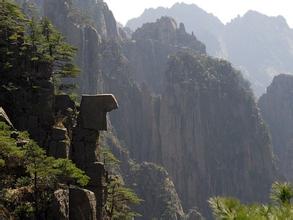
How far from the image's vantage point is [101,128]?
35.2 metres

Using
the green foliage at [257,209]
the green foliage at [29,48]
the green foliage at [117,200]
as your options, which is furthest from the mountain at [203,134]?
the green foliage at [257,209]

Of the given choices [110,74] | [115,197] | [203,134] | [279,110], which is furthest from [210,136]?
[115,197]

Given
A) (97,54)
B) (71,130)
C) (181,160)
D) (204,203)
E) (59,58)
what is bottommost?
(204,203)

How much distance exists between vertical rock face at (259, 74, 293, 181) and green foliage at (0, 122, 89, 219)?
402 ft

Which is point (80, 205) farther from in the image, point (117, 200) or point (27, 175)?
point (117, 200)

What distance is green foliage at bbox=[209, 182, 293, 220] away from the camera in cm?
1456

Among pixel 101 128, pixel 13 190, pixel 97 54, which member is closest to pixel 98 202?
pixel 101 128

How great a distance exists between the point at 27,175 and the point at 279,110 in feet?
432

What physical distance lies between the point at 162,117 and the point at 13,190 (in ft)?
310

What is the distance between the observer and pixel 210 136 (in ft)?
405

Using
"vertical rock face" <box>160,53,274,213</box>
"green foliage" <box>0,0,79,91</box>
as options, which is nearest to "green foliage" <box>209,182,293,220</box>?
"green foliage" <box>0,0,79,91</box>

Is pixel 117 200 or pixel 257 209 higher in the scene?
pixel 257 209

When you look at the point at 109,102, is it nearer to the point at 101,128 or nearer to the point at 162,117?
the point at 101,128

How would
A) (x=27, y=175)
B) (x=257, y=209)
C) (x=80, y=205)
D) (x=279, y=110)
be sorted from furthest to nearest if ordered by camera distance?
(x=279, y=110) → (x=27, y=175) → (x=80, y=205) → (x=257, y=209)
